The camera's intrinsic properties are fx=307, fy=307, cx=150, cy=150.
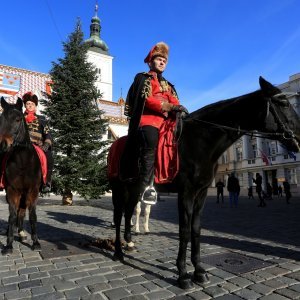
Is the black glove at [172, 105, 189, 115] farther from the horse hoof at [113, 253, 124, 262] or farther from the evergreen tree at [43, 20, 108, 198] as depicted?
the evergreen tree at [43, 20, 108, 198]

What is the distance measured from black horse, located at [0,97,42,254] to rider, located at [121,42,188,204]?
233cm

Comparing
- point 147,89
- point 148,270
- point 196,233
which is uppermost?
point 147,89

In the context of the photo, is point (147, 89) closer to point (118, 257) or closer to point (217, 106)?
point (217, 106)

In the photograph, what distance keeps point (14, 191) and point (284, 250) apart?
5.39 m

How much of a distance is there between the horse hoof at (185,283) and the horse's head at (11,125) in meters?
3.83

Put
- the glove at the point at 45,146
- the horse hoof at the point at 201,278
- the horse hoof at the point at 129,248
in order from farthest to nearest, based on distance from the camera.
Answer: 1. the glove at the point at 45,146
2. the horse hoof at the point at 129,248
3. the horse hoof at the point at 201,278

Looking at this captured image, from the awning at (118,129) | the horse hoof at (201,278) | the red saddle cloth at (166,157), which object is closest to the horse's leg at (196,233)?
the horse hoof at (201,278)

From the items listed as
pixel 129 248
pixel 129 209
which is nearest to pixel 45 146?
pixel 129 209

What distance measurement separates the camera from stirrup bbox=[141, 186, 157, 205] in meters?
4.16

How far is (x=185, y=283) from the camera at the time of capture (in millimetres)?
3816

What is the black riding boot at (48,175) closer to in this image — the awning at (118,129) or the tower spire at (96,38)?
the awning at (118,129)

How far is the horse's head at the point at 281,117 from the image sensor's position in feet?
12.4

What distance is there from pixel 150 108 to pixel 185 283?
242 cm

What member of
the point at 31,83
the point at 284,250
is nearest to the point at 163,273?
the point at 284,250
